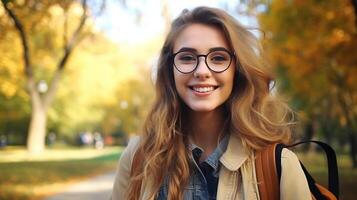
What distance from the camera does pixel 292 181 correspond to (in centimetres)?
184

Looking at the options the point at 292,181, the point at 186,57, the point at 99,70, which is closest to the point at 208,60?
the point at 186,57

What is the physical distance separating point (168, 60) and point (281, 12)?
45.3 ft

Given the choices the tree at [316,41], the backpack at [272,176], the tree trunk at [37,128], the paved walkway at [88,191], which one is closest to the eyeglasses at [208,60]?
the backpack at [272,176]

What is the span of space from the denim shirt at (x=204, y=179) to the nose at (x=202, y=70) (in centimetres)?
31

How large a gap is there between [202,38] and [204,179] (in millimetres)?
615

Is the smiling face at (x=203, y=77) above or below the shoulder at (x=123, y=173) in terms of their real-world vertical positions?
above

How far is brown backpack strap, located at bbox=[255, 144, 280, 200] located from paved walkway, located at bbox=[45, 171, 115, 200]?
9.00m

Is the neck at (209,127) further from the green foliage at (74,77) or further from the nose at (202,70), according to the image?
the green foliage at (74,77)

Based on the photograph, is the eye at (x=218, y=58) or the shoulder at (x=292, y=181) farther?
the eye at (x=218, y=58)

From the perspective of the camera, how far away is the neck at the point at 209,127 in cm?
222

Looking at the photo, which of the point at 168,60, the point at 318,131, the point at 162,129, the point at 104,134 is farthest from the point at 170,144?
the point at 104,134

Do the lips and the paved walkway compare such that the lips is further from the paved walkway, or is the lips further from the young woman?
the paved walkway

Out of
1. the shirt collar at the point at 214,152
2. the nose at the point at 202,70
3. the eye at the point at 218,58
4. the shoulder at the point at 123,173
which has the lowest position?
the shoulder at the point at 123,173

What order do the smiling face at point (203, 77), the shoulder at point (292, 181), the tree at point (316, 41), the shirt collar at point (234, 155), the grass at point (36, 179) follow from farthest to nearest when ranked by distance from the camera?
1. the tree at point (316, 41)
2. the grass at point (36, 179)
3. the smiling face at point (203, 77)
4. the shirt collar at point (234, 155)
5. the shoulder at point (292, 181)
